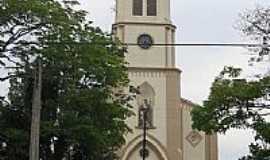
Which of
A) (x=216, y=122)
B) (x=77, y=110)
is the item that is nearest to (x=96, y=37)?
(x=77, y=110)

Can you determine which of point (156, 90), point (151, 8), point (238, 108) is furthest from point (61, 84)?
point (151, 8)

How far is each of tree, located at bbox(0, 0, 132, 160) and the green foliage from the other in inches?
282

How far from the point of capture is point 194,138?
5912 cm

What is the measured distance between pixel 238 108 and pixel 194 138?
3552cm

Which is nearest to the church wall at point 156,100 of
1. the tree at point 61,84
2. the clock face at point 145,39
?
the clock face at point 145,39

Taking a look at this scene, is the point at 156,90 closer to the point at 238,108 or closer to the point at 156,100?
the point at 156,100

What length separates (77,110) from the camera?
1227 inches

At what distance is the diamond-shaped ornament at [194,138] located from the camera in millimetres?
58750

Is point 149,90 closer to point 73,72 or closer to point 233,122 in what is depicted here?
point 73,72

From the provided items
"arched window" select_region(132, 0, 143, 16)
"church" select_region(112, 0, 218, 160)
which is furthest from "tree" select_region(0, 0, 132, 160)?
"arched window" select_region(132, 0, 143, 16)

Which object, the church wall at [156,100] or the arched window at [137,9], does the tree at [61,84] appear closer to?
the church wall at [156,100]

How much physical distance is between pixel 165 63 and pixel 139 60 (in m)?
1.99

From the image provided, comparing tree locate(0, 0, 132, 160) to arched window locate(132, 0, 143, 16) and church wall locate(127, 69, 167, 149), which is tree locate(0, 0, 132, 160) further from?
arched window locate(132, 0, 143, 16)

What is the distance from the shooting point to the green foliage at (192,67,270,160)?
2314 centimetres
